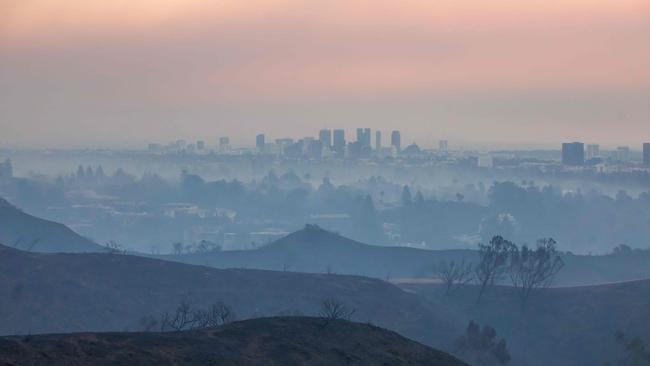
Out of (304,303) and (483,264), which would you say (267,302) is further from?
(483,264)

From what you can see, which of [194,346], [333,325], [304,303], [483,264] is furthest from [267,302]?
[194,346]

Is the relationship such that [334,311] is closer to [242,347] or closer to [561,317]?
[242,347]

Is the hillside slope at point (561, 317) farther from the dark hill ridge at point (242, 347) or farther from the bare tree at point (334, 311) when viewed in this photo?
the dark hill ridge at point (242, 347)

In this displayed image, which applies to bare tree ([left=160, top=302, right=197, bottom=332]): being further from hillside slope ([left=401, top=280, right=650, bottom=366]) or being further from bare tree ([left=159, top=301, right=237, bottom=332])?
hillside slope ([left=401, top=280, right=650, bottom=366])

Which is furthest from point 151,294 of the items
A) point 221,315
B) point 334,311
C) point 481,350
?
point 334,311

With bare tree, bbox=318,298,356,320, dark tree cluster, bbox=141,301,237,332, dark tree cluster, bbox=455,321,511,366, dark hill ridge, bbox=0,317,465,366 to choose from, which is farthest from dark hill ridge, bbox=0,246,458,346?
dark hill ridge, bbox=0,317,465,366
